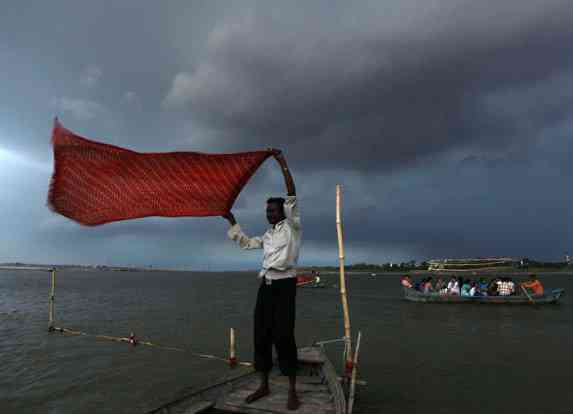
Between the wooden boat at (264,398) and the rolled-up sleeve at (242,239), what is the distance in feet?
6.79

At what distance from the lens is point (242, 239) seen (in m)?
5.05

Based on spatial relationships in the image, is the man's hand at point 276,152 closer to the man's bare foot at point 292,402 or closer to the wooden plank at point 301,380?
the man's bare foot at point 292,402

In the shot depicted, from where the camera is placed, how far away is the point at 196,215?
5.16 metres

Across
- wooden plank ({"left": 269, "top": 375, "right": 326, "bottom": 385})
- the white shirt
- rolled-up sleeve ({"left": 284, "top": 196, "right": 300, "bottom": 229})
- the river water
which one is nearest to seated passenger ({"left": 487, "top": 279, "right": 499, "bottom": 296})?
the river water

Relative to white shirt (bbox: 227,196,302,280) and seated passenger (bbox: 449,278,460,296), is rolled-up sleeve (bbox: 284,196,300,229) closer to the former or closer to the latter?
white shirt (bbox: 227,196,302,280)

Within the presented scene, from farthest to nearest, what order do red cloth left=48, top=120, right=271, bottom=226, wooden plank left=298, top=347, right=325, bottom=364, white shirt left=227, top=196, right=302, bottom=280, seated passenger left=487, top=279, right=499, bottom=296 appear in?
seated passenger left=487, top=279, right=499, bottom=296 → wooden plank left=298, top=347, right=325, bottom=364 → white shirt left=227, top=196, right=302, bottom=280 → red cloth left=48, top=120, right=271, bottom=226

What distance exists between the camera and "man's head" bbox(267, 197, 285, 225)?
4977 millimetres

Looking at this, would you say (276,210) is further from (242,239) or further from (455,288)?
(455,288)

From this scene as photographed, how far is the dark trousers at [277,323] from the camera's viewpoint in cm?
488

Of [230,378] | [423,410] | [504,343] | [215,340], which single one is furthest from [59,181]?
[504,343]

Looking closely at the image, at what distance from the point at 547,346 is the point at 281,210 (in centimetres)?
1543

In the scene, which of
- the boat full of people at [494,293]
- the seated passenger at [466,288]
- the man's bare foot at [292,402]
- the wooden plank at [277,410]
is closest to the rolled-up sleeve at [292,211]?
the man's bare foot at [292,402]

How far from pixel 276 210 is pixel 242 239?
0.59 m

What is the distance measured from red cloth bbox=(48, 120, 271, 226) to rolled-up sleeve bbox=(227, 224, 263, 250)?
321mm
